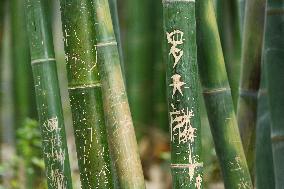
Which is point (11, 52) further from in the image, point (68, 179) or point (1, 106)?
point (68, 179)

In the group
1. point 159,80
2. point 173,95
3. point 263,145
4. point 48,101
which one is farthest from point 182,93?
point 159,80

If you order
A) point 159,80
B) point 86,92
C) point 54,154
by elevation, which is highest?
point 86,92

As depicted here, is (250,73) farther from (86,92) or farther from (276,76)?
(86,92)

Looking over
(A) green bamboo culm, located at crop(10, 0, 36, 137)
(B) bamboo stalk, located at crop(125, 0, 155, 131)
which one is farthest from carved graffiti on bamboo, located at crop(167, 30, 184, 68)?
(B) bamboo stalk, located at crop(125, 0, 155, 131)

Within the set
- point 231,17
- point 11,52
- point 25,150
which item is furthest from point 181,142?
point 11,52

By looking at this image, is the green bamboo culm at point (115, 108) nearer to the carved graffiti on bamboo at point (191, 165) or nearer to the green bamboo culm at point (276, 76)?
the carved graffiti on bamboo at point (191, 165)

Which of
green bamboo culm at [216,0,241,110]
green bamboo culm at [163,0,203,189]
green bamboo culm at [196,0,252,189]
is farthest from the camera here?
green bamboo culm at [216,0,241,110]

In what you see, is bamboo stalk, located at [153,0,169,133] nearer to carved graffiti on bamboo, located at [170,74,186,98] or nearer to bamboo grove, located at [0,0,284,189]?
bamboo grove, located at [0,0,284,189]

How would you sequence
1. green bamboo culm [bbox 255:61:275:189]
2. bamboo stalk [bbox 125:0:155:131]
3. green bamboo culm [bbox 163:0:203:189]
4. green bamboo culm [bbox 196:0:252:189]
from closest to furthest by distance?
1. green bamboo culm [bbox 163:0:203:189]
2. green bamboo culm [bbox 196:0:252:189]
3. green bamboo culm [bbox 255:61:275:189]
4. bamboo stalk [bbox 125:0:155:131]
